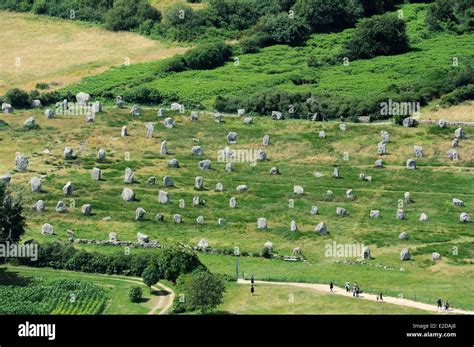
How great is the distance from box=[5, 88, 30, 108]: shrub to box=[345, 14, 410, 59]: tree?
41.8m

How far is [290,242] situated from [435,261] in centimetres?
1358

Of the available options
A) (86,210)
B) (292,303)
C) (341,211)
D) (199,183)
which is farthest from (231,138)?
(292,303)

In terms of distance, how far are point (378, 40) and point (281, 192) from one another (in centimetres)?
5242

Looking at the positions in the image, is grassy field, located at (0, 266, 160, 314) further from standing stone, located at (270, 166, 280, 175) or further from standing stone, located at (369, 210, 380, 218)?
standing stone, located at (270, 166, 280, 175)

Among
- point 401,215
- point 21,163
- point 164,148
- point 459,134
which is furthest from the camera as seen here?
point 459,134

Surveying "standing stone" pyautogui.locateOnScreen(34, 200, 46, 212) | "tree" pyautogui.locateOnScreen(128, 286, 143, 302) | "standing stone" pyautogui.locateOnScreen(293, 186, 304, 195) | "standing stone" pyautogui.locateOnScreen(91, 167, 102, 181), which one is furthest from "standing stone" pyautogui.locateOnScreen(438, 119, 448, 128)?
"tree" pyautogui.locateOnScreen(128, 286, 143, 302)

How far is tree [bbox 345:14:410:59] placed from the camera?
646 feet

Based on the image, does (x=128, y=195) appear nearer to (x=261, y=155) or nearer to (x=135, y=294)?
(x=261, y=155)

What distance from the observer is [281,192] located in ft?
495

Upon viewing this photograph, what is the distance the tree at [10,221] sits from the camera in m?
132

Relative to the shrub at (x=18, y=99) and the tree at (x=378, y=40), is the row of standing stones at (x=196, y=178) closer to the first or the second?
the shrub at (x=18, y=99)

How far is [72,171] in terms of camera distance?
155625 millimetres

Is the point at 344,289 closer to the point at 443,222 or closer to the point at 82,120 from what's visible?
the point at 443,222
